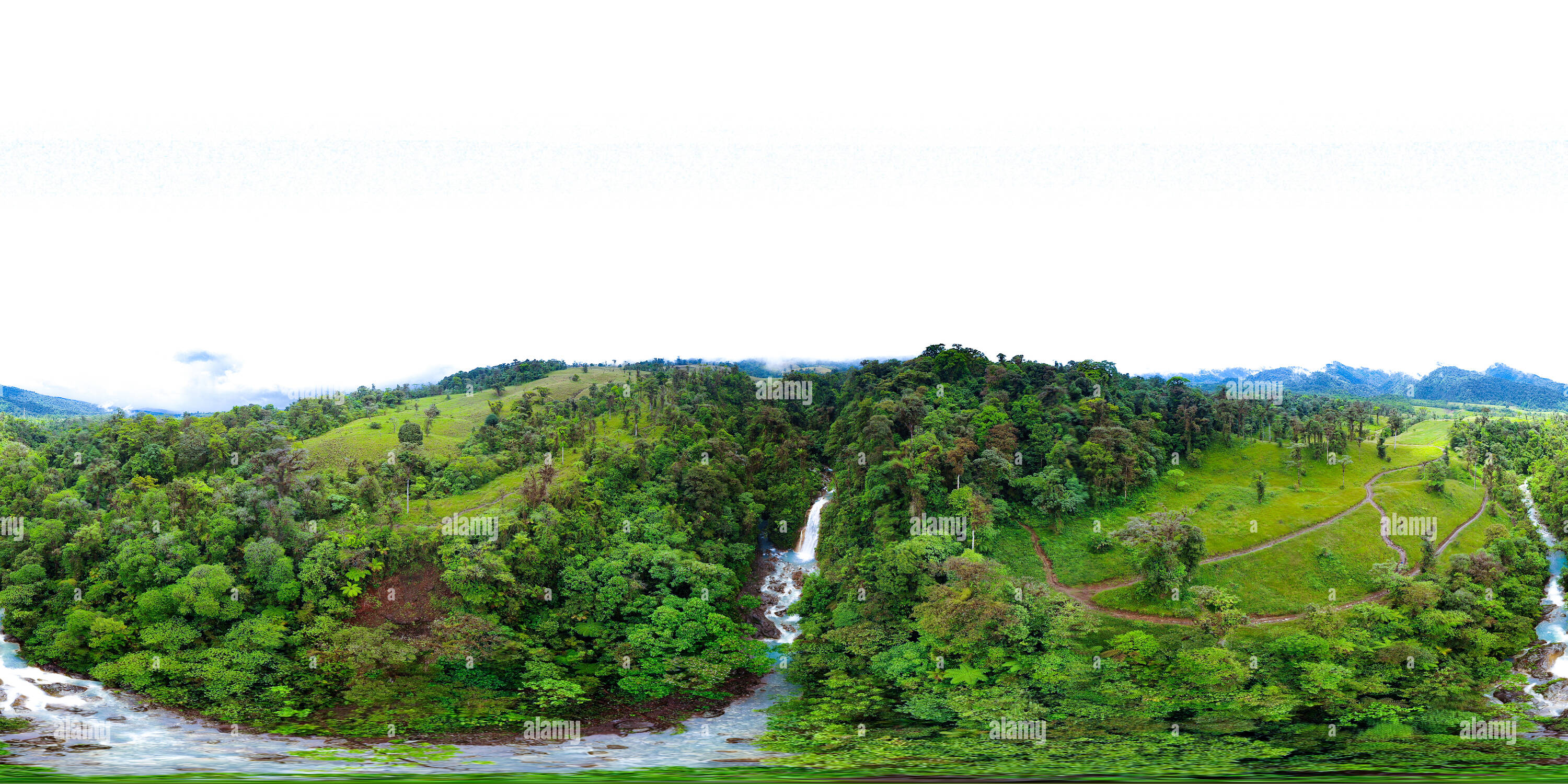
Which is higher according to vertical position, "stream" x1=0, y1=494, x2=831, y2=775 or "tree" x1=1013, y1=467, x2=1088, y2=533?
"tree" x1=1013, y1=467, x2=1088, y2=533

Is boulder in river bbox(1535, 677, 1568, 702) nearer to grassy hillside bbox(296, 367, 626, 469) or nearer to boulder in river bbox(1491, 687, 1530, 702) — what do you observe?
boulder in river bbox(1491, 687, 1530, 702)

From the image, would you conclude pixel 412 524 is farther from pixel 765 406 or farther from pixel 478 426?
pixel 765 406

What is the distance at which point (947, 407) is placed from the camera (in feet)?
168

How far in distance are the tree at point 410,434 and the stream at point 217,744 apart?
23.0 meters

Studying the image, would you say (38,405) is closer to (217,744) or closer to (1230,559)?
(217,744)

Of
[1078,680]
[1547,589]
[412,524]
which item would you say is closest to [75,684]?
[412,524]

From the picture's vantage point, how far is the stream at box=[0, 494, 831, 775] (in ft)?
67.7

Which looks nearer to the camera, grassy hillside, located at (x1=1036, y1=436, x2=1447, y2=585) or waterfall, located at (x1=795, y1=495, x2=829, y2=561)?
grassy hillside, located at (x1=1036, y1=436, x2=1447, y2=585)

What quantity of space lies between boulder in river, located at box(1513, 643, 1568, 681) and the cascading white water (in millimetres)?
180

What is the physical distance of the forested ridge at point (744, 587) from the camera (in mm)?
25781

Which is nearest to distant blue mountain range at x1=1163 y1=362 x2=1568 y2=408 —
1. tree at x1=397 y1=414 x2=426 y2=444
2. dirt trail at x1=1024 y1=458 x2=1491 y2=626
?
dirt trail at x1=1024 y1=458 x2=1491 y2=626

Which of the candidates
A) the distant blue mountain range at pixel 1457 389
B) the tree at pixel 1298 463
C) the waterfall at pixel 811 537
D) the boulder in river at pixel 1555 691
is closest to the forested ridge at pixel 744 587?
the tree at pixel 1298 463

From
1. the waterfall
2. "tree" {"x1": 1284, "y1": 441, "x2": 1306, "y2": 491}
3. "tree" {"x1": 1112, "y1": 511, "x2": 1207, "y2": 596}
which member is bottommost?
the waterfall

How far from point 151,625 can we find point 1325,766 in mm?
45434
